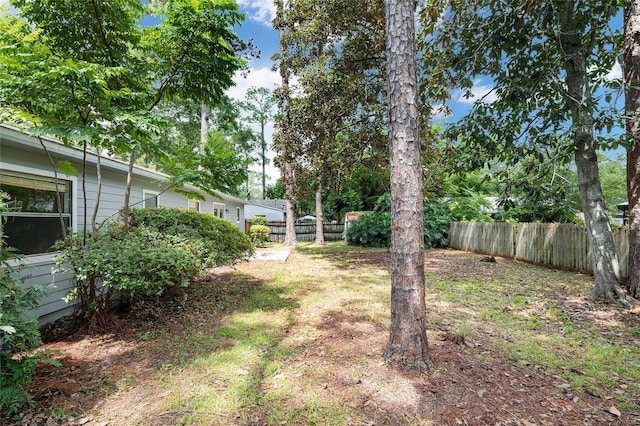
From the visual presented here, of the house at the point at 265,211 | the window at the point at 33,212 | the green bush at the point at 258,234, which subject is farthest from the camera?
the house at the point at 265,211

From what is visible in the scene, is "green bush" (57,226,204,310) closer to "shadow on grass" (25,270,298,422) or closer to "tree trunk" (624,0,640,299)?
"shadow on grass" (25,270,298,422)

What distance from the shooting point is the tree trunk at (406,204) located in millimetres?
2838

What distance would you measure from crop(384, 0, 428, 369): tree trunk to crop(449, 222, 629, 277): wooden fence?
5742mm

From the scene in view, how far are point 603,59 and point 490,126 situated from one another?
332 centimetres

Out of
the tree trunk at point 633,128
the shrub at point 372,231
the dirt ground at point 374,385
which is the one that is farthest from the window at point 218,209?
the tree trunk at point 633,128

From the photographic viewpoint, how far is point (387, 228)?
14.0 m

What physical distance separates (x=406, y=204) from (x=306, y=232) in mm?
17608

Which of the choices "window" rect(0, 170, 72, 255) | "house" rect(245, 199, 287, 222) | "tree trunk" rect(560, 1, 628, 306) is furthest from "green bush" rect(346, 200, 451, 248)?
"house" rect(245, 199, 287, 222)

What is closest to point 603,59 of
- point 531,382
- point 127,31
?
point 531,382

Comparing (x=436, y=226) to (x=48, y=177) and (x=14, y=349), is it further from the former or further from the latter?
(x=14, y=349)

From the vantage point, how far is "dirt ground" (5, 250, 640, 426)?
230 cm

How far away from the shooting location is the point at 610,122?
4703 millimetres

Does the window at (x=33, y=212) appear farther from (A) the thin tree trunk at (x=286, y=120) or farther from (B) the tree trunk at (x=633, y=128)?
(B) the tree trunk at (x=633, y=128)

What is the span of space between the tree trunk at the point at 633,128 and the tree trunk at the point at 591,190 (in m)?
0.28
